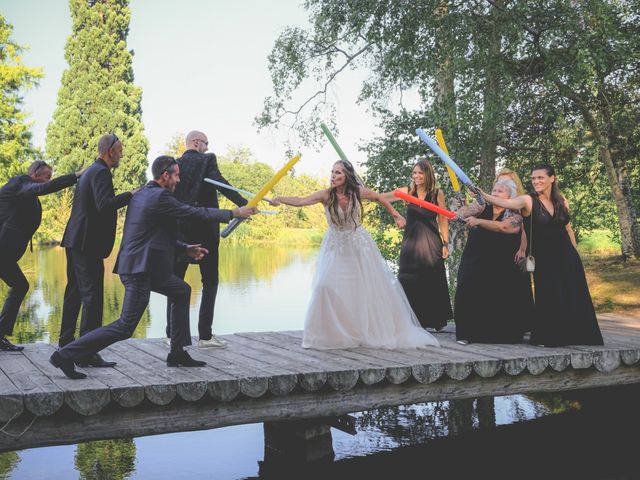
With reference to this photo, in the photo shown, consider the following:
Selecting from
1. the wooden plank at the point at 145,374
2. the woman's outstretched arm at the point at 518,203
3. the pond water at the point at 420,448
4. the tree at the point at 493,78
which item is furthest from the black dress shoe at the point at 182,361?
the tree at the point at 493,78

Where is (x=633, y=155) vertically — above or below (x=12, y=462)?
above

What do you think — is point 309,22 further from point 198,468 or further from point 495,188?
point 198,468

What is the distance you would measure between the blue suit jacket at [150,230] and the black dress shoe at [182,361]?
80 centimetres

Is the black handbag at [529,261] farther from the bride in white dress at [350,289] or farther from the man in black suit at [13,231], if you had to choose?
the man in black suit at [13,231]

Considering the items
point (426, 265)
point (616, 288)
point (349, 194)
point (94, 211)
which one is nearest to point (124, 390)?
point (94, 211)

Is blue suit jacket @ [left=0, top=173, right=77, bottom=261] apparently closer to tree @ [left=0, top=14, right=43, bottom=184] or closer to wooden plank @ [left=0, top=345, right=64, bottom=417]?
wooden plank @ [left=0, top=345, right=64, bottom=417]

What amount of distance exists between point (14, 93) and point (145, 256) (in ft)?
95.1

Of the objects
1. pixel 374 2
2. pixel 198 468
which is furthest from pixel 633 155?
pixel 198 468

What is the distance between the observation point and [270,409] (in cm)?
617

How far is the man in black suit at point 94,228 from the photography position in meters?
6.01

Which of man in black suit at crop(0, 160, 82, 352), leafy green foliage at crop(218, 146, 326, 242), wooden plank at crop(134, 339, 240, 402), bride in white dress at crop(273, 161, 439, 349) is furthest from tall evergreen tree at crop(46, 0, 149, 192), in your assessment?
wooden plank at crop(134, 339, 240, 402)

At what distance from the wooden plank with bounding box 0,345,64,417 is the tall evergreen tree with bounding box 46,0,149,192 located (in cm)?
3895

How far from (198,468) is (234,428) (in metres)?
1.55

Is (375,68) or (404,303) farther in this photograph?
(375,68)
